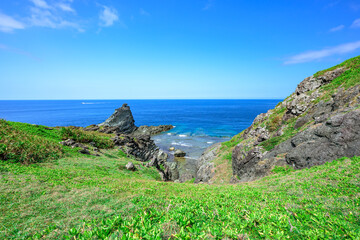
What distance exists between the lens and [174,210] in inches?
308

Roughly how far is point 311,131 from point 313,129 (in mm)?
340

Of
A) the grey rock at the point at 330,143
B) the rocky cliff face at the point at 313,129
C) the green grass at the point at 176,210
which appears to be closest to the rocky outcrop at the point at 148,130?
the rocky cliff face at the point at 313,129

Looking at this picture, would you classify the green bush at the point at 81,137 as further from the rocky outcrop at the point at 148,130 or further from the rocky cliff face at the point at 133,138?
the rocky outcrop at the point at 148,130

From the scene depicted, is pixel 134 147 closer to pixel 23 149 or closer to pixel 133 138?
pixel 133 138

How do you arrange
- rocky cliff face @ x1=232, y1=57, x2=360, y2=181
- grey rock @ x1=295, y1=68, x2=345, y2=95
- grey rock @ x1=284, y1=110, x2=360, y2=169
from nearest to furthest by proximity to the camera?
grey rock @ x1=284, y1=110, x2=360, y2=169 → rocky cliff face @ x1=232, y1=57, x2=360, y2=181 → grey rock @ x1=295, y1=68, x2=345, y2=95

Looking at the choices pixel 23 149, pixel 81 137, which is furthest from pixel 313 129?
pixel 81 137

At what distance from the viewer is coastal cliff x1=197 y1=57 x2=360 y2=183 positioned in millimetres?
15742

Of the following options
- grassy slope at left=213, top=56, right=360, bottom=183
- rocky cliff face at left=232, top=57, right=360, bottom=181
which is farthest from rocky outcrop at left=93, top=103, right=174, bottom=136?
rocky cliff face at left=232, top=57, right=360, bottom=181

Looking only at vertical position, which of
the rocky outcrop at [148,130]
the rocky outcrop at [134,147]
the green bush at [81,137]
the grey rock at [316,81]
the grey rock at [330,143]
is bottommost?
the rocky outcrop at [148,130]

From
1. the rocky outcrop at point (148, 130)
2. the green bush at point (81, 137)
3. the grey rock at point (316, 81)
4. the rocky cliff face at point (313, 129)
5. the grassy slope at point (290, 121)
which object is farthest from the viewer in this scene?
the rocky outcrop at point (148, 130)

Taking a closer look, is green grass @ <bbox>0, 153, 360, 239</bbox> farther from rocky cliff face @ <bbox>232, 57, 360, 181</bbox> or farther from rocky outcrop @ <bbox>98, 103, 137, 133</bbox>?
rocky outcrop @ <bbox>98, 103, 137, 133</bbox>

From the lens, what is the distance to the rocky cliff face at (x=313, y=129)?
51.5ft

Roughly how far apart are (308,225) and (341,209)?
128 inches

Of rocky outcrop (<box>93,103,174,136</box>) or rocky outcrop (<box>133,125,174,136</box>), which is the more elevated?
rocky outcrop (<box>93,103,174,136</box>)
